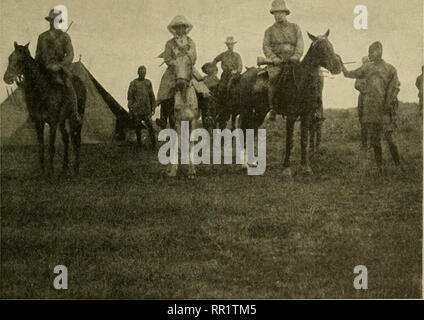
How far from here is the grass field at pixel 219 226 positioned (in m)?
8.30

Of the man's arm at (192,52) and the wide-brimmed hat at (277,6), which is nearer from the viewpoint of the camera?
the wide-brimmed hat at (277,6)

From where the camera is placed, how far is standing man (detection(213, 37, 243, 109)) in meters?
9.70

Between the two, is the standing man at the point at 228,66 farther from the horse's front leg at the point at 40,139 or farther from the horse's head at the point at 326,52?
the horse's front leg at the point at 40,139

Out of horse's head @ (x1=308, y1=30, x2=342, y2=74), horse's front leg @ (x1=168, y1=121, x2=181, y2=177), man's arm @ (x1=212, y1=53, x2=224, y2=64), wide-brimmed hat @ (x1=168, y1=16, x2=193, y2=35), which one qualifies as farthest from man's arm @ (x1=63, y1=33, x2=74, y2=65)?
horse's head @ (x1=308, y1=30, x2=342, y2=74)

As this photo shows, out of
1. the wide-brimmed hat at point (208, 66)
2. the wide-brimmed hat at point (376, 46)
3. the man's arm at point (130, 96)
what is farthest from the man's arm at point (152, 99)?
the wide-brimmed hat at point (376, 46)

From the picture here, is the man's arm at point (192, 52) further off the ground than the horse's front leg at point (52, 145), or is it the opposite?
the man's arm at point (192, 52)

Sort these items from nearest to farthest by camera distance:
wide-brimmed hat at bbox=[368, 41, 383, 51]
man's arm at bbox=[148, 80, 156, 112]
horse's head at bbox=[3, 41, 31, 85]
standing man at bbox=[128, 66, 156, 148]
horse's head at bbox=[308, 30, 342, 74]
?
1. horse's head at bbox=[3, 41, 31, 85]
2. horse's head at bbox=[308, 30, 342, 74]
3. wide-brimmed hat at bbox=[368, 41, 383, 51]
4. standing man at bbox=[128, 66, 156, 148]
5. man's arm at bbox=[148, 80, 156, 112]

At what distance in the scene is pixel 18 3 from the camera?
9.35m

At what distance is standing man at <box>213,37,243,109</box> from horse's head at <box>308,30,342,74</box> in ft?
3.15

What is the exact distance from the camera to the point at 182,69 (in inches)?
376

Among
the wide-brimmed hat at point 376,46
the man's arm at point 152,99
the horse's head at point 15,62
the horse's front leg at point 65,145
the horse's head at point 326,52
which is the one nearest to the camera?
the horse's head at point 15,62

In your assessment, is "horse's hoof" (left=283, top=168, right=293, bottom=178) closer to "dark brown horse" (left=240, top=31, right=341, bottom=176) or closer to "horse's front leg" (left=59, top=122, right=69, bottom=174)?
"dark brown horse" (left=240, top=31, right=341, bottom=176)

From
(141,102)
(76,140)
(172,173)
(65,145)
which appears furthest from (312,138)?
(65,145)

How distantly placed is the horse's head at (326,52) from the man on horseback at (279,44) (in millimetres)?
272
